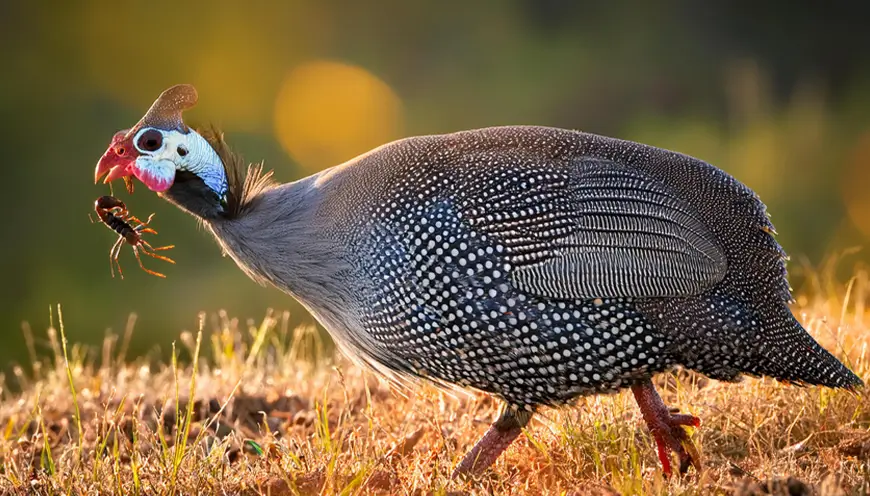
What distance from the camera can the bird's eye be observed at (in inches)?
147

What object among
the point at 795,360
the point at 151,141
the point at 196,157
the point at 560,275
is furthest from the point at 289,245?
the point at 795,360

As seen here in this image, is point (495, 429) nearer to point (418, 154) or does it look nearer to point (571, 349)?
point (571, 349)

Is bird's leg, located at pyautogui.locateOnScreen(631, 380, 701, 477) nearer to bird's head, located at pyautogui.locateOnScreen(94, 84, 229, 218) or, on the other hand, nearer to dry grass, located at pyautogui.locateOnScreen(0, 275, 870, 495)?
dry grass, located at pyautogui.locateOnScreen(0, 275, 870, 495)

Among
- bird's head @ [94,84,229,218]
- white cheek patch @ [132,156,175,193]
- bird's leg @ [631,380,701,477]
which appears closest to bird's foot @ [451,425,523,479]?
bird's leg @ [631,380,701,477]

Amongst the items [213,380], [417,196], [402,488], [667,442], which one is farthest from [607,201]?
[213,380]

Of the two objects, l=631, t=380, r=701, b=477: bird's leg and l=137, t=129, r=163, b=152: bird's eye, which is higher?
l=137, t=129, r=163, b=152: bird's eye

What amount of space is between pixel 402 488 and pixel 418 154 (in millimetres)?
1253

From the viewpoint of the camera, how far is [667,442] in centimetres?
362

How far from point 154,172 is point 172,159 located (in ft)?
0.28

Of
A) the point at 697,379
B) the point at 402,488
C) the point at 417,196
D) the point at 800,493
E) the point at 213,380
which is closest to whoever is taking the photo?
the point at 800,493

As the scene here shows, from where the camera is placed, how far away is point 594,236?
345 cm

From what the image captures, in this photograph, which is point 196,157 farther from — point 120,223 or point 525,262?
point 525,262

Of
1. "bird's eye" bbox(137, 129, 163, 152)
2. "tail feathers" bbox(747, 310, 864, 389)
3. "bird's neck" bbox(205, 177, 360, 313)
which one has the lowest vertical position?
"tail feathers" bbox(747, 310, 864, 389)

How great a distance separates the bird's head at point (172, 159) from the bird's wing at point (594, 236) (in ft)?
3.66
